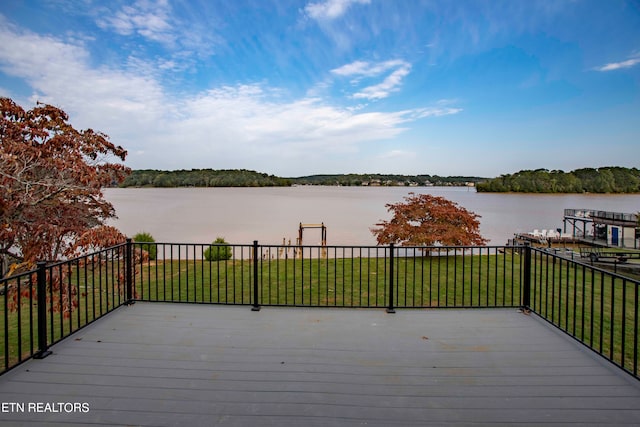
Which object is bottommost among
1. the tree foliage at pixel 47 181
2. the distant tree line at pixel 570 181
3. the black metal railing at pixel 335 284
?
the black metal railing at pixel 335 284

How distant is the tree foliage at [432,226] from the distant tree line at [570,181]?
73.8 meters

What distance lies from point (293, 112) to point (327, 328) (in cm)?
1917

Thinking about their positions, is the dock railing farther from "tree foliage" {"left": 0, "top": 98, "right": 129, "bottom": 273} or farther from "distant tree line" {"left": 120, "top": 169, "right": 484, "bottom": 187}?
"distant tree line" {"left": 120, "top": 169, "right": 484, "bottom": 187}

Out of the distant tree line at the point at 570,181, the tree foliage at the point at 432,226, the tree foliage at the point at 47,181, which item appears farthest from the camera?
the distant tree line at the point at 570,181

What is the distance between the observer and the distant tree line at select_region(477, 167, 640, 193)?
223 feet

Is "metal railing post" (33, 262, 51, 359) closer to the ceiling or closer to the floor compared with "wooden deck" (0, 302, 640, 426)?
closer to the ceiling

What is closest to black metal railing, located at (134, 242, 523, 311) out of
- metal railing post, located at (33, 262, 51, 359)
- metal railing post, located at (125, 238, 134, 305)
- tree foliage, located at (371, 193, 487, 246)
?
metal railing post, located at (125, 238, 134, 305)

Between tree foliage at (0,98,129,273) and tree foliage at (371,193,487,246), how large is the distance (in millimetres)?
10759

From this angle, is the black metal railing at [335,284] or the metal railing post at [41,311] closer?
the metal railing post at [41,311]

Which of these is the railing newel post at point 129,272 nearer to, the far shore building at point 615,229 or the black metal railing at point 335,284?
the black metal railing at point 335,284

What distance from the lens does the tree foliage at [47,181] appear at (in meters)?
4.54

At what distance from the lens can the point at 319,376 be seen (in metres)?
2.75

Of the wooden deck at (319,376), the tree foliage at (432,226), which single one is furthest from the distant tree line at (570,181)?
the wooden deck at (319,376)

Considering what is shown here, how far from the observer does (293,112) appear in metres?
21.4
